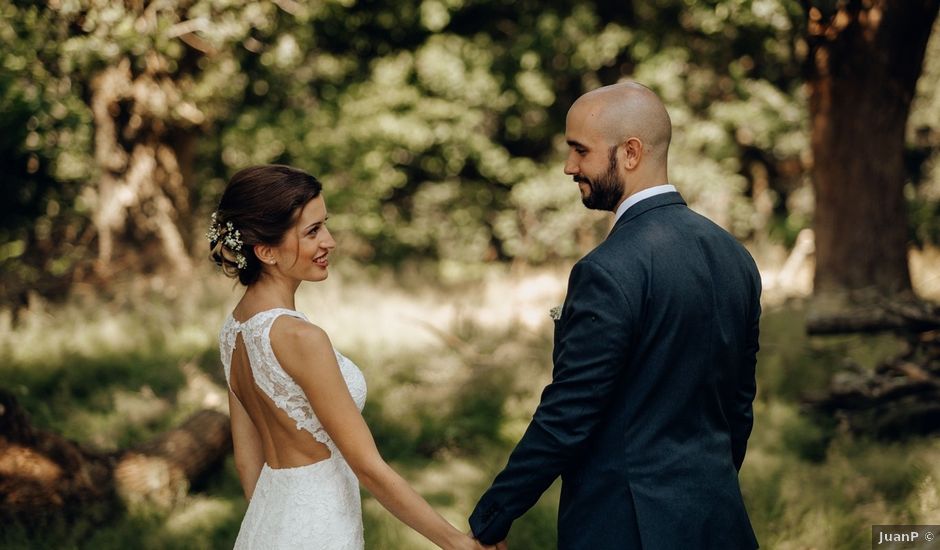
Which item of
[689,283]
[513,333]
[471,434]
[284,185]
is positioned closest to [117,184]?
[513,333]

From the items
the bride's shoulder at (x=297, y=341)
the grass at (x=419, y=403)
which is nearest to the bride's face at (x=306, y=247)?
the bride's shoulder at (x=297, y=341)

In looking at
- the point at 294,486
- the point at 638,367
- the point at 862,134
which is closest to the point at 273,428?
the point at 294,486

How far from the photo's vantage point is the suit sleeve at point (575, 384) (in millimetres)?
2490

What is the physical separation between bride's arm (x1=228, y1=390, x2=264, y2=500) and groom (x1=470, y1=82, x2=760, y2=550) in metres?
1.00

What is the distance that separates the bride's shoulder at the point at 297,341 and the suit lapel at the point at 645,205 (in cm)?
102

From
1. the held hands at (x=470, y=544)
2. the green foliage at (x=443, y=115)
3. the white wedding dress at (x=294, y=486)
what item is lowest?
the held hands at (x=470, y=544)

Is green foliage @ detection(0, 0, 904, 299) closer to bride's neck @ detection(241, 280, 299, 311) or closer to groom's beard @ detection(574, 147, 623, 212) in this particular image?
bride's neck @ detection(241, 280, 299, 311)

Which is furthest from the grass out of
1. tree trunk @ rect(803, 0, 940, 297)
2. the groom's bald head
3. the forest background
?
the groom's bald head

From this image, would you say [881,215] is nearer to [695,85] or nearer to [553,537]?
[553,537]

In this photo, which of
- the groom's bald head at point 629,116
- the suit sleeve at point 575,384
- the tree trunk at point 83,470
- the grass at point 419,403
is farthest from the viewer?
the grass at point 419,403

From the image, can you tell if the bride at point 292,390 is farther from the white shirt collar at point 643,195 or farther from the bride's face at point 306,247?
the white shirt collar at point 643,195

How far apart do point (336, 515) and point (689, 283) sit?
1485 mm

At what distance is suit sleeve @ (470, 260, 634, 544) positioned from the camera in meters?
2.49

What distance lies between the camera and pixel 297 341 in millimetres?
2746
